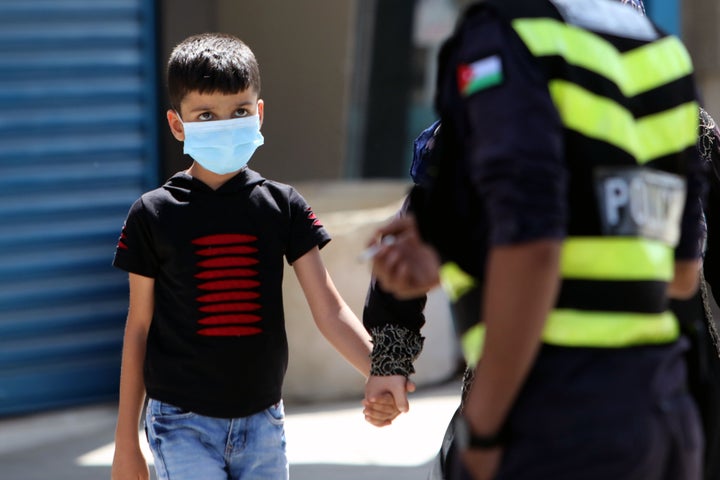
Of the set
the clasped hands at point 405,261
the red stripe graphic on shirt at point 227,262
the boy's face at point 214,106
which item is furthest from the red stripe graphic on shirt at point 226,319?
the clasped hands at point 405,261

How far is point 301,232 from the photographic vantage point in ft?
9.74

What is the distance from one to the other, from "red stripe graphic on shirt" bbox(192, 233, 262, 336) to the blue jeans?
8.0 inches

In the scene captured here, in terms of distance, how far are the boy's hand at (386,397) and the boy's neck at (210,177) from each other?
0.67m

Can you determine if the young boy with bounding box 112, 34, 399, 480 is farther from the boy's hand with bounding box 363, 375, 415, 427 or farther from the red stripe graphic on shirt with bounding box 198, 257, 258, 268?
the boy's hand with bounding box 363, 375, 415, 427

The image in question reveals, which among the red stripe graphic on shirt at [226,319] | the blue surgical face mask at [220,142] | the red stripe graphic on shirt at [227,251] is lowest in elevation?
the red stripe graphic on shirt at [226,319]

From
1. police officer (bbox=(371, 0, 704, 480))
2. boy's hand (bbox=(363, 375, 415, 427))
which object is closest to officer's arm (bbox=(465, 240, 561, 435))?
police officer (bbox=(371, 0, 704, 480))

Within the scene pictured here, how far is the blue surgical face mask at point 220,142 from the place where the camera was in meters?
2.96

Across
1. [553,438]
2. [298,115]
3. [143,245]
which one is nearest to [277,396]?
[143,245]

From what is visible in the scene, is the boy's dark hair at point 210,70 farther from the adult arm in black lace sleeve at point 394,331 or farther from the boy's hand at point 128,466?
the boy's hand at point 128,466

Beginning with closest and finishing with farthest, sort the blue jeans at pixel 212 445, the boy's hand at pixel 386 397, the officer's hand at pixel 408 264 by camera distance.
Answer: the officer's hand at pixel 408 264 < the boy's hand at pixel 386 397 < the blue jeans at pixel 212 445

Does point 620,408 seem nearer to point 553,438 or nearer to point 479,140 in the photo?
point 553,438

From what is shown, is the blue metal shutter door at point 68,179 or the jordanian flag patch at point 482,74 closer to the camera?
the jordanian flag patch at point 482,74

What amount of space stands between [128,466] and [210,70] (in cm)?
94

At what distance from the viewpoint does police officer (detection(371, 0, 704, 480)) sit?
166 centimetres
